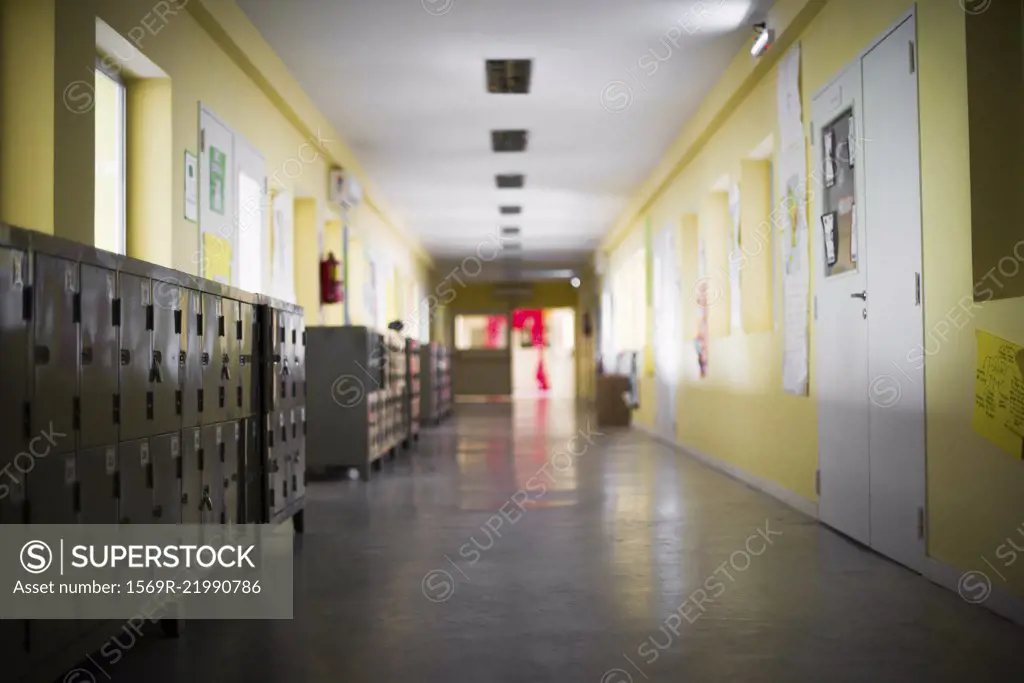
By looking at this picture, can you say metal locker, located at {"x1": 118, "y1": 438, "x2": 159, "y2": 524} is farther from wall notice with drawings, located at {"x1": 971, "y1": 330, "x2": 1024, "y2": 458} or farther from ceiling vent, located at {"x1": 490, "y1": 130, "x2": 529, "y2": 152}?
ceiling vent, located at {"x1": 490, "y1": 130, "x2": 529, "y2": 152}

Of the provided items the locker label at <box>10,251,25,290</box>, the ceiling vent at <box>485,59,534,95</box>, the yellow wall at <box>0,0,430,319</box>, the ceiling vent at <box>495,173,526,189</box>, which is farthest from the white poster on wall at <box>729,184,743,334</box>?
the locker label at <box>10,251,25,290</box>

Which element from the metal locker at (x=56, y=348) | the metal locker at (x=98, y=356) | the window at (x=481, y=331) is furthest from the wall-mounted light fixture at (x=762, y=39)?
the window at (x=481, y=331)

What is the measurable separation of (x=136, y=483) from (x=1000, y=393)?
9.12 ft

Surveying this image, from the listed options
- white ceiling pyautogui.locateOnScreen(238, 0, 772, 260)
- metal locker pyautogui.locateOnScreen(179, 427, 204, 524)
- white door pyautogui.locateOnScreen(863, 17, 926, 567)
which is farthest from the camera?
white ceiling pyautogui.locateOnScreen(238, 0, 772, 260)

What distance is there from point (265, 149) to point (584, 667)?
522cm

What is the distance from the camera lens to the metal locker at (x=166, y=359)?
2.89 metres

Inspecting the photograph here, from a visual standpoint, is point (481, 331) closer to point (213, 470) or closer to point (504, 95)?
point (504, 95)

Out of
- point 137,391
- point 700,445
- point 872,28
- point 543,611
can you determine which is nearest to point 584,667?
point 543,611

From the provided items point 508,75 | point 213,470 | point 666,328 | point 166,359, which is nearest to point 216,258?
point 213,470

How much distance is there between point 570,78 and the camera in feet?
22.9

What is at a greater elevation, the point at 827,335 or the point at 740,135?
the point at 740,135

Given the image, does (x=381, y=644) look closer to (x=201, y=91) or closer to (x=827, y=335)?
(x=827, y=335)

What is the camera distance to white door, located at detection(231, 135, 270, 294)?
6.25 m

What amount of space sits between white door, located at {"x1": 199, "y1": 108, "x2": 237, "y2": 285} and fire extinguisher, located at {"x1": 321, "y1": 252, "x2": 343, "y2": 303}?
2.71m
